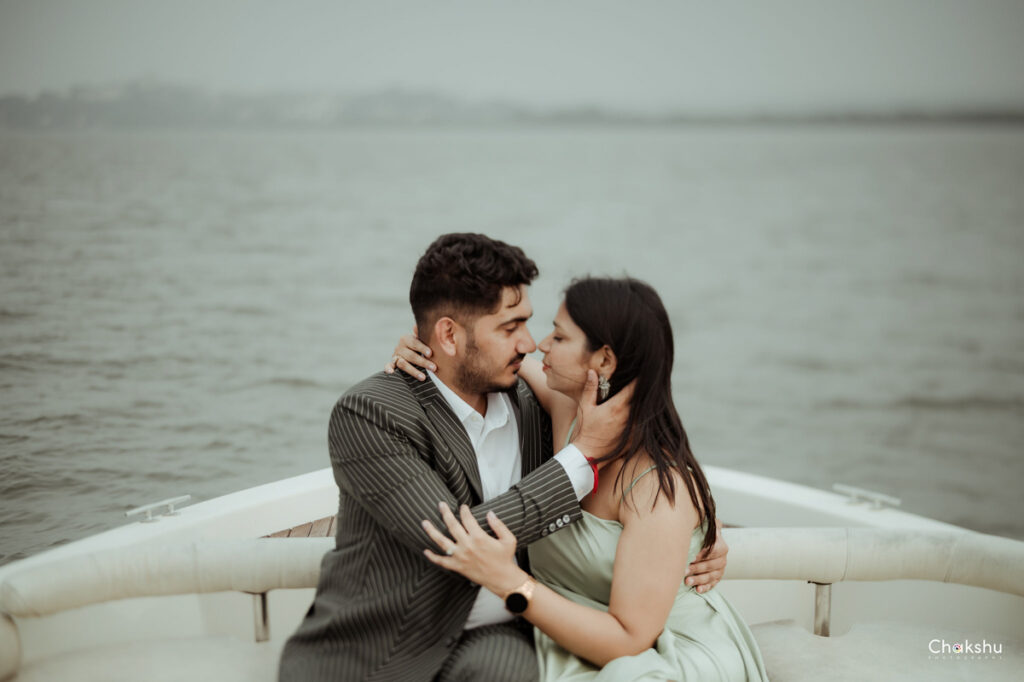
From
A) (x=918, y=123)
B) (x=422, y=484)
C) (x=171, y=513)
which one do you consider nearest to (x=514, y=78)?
(x=918, y=123)

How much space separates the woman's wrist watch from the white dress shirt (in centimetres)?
24

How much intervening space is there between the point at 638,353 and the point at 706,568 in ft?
1.71

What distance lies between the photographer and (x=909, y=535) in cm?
220

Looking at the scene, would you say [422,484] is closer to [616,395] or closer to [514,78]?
[616,395]

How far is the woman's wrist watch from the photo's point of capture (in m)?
1.47

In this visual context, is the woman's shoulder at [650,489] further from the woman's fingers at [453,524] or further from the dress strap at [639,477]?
the woman's fingers at [453,524]

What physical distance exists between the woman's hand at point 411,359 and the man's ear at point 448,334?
4 centimetres

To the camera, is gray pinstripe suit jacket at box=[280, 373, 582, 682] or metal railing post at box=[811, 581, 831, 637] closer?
gray pinstripe suit jacket at box=[280, 373, 582, 682]

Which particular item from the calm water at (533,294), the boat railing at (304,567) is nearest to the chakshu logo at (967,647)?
the boat railing at (304,567)

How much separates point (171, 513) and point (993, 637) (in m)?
2.33

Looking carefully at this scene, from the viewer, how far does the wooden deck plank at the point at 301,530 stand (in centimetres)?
294

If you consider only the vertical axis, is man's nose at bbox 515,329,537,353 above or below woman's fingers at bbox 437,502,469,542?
above

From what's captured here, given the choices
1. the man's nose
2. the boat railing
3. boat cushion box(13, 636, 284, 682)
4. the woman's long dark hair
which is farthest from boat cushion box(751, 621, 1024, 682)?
boat cushion box(13, 636, 284, 682)

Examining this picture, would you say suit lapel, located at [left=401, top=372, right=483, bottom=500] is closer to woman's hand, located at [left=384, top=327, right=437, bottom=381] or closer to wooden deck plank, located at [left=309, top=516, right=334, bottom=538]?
woman's hand, located at [left=384, top=327, right=437, bottom=381]
